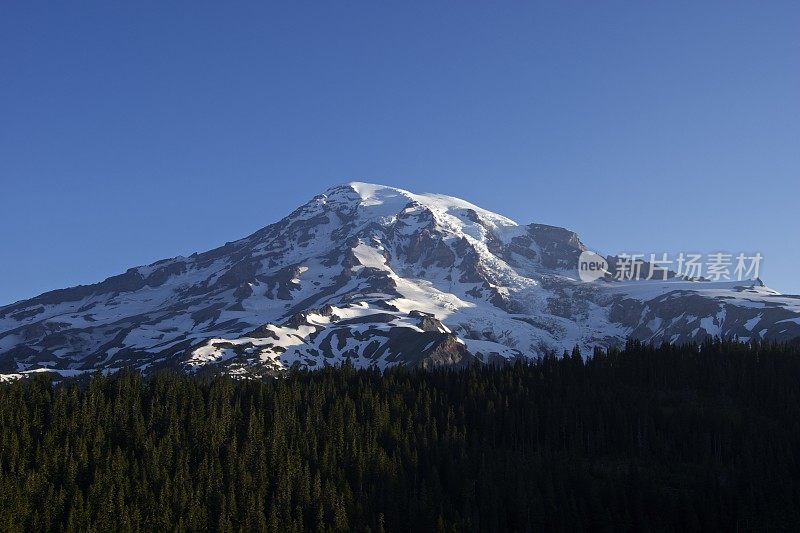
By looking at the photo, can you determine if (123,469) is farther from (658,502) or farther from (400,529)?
(658,502)

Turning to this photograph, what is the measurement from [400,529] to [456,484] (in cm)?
2212

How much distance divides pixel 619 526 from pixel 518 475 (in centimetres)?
2569

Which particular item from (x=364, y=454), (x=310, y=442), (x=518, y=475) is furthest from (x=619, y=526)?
(x=310, y=442)

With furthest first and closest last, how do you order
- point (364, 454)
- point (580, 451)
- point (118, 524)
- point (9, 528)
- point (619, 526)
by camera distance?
1. point (580, 451)
2. point (364, 454)
3. point (619, 526)
4. point (118, 524)
5. point (9, 528)

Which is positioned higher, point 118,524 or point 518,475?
point 518,475

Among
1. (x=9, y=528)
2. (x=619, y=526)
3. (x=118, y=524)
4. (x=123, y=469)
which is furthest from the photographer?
(x=123, y=469)

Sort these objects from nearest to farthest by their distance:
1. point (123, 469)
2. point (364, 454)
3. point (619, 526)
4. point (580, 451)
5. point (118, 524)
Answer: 1. point (118, 524)
2. point (619, 526)
3. point (123, 469)
4. point (364, 454)
5. point (580, 451)

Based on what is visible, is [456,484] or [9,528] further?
[456,484]

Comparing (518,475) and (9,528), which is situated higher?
(518,475)

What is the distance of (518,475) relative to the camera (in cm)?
17438

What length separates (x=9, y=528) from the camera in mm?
134625

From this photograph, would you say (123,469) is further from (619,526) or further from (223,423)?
(619,526)

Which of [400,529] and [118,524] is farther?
[400,529]

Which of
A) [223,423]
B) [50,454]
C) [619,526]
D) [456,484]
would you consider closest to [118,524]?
[50,454]
